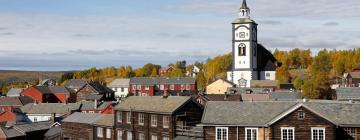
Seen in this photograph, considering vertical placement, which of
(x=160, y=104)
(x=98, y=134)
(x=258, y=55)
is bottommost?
(x=98, y=134)

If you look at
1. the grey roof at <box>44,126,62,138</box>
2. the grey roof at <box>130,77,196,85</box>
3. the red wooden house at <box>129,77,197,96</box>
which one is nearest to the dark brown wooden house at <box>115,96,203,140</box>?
the grey roof at <box>44,126,62,138</box>

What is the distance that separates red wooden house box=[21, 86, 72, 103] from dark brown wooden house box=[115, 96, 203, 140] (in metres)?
59.3

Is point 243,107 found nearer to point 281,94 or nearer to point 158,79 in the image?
point 281,94

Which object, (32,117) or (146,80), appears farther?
(146,80)

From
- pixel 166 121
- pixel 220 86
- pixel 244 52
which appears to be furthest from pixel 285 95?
pixel 166 121

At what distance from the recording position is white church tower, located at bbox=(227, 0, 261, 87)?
12375 cm

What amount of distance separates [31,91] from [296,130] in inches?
3561

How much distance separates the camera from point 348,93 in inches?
3201

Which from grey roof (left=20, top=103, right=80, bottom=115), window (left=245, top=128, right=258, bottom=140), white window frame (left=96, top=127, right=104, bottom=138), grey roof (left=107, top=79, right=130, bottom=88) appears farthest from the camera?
grey roof (left=107, top=79, right=130, bottom=88)

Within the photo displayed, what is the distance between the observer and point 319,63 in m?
149

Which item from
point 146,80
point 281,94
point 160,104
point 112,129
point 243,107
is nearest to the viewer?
point 243,107

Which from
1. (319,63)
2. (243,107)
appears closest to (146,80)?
(319,63)

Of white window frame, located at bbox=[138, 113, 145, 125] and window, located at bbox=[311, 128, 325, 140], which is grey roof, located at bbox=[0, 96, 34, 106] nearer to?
white window frame, located at bbox=[138, 113, 145, 125]

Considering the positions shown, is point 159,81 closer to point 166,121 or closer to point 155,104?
point 155,104
